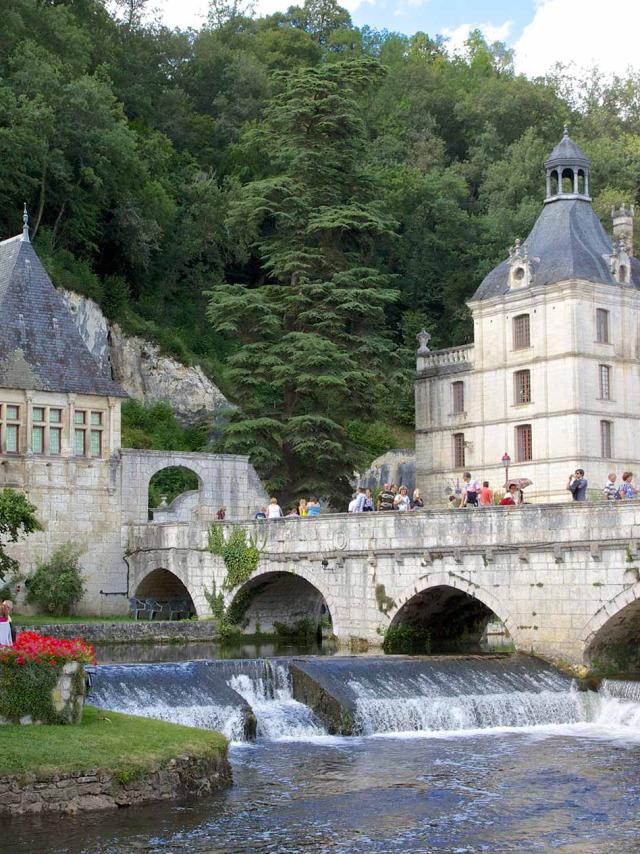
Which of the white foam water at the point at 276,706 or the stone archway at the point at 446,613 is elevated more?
the stone archway at the point at 446,613

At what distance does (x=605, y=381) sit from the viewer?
192ft

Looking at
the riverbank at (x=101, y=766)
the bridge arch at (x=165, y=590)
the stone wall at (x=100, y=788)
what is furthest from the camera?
the bridge arch at (x=165, y=590)

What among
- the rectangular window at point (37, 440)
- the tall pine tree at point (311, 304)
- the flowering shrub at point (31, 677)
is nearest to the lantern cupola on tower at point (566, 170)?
the tall pine tree at point (311, 304)

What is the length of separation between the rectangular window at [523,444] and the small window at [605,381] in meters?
3.34

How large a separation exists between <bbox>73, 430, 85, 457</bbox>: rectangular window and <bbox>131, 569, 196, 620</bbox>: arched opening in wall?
4.36 meters

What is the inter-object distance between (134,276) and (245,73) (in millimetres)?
18645

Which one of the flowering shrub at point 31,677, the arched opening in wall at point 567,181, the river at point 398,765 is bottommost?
the river at point 398,765

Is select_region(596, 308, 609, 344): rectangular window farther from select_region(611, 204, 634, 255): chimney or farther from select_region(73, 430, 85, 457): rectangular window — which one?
select_region(73, 430, 85, 457): rectangular window

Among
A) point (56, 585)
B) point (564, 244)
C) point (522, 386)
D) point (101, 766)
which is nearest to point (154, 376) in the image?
point (522, 386)

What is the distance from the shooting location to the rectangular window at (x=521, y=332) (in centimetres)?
5916

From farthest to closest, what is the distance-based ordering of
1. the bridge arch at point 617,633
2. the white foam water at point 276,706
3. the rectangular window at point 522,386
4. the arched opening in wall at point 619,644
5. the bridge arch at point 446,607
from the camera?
1. the rectangular window at point 522,386
2. the bridge arch at point 446,607
3. the arched opening in wall at point 619,644
4. the bridge arch at point 617,633
5. the white foam water at point 276,706

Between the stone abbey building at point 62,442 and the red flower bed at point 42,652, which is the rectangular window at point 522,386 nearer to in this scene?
the stone abbey building at point 62,442

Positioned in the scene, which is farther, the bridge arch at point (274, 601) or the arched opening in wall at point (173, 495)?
the arched opening in wall at point (173, 495)

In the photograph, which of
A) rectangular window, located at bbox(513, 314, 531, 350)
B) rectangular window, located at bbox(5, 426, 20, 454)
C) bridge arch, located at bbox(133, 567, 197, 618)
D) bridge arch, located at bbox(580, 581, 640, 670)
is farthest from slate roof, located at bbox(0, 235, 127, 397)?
rectangular window, located at bbox(513, 314, 531, 350)
